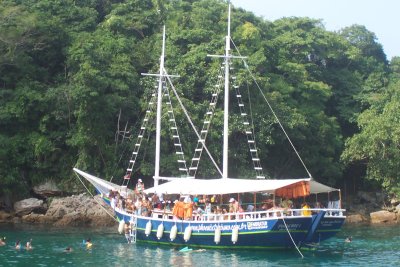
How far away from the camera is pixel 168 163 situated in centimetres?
4606

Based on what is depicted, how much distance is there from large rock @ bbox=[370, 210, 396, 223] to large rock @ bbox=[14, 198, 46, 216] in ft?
81.3

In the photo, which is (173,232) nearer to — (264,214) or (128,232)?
(128,232)

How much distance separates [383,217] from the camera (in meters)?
51.4

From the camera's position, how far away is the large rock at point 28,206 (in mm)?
45781

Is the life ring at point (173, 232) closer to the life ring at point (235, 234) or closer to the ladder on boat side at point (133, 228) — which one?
the ladder on boat side at point (133, 228)

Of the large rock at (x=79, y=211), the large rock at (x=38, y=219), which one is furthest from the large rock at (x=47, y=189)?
the large rock at (x=38, y=219)

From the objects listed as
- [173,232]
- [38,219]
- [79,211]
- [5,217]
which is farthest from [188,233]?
[5,217]

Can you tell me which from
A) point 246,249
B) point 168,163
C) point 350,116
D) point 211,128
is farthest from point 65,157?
point 350,116

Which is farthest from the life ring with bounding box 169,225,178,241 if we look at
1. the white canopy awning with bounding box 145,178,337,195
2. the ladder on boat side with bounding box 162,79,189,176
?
the ladder on boat side with bounding box 162,79,189,176

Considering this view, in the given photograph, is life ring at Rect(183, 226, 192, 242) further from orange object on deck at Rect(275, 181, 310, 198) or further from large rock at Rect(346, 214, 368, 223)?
large rock at Rect(346, 214, 368, 223)

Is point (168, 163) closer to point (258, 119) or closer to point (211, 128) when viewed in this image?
point (211, 128)

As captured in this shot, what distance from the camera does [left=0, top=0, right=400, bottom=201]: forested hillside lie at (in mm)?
46719

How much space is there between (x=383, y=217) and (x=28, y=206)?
26552mm

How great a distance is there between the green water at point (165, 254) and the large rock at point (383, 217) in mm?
13168
